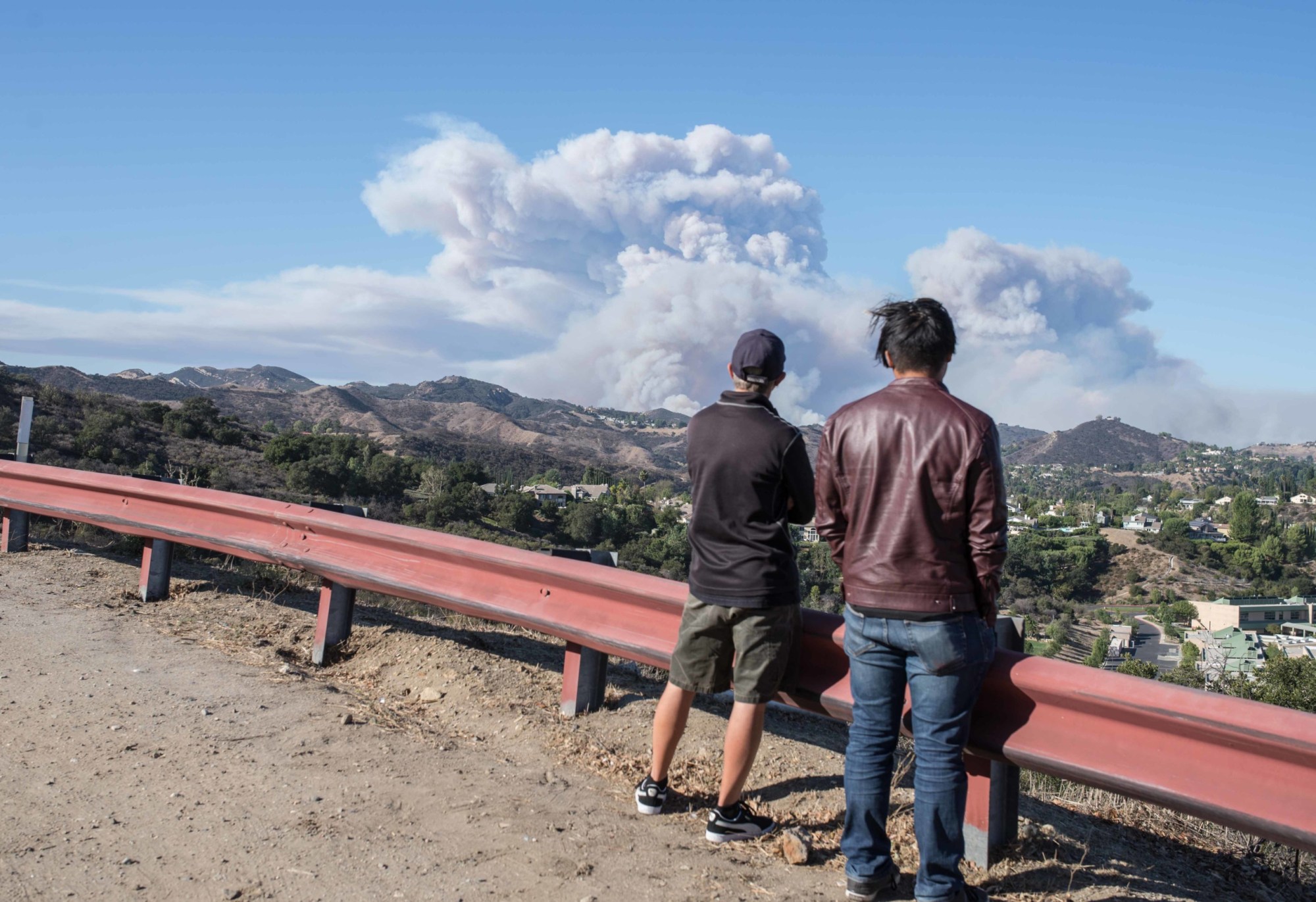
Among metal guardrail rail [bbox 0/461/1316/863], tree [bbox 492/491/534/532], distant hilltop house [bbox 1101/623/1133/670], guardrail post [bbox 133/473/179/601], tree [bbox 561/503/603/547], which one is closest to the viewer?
metal guardrail rail [bbox 0/461/1316/863]

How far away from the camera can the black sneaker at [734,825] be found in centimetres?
339

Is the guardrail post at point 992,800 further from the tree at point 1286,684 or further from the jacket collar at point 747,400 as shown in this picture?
the tree at point 1286,684

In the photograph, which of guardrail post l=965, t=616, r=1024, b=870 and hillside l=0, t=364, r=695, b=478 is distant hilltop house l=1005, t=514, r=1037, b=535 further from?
guardrail post l=965, t=616, r=1024, b=870

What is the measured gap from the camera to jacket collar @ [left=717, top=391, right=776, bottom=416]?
11.4 ft

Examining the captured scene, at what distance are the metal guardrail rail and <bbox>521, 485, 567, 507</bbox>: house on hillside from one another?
132 feet

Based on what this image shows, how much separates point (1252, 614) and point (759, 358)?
2653 inches

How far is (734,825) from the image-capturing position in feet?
11.1

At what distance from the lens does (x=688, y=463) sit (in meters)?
3.53

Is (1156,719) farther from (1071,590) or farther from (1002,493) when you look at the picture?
(1071,590)

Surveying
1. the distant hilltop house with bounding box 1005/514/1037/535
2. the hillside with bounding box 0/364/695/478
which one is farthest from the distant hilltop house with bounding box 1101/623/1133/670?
the hillside with bounding box 0/364/695/478

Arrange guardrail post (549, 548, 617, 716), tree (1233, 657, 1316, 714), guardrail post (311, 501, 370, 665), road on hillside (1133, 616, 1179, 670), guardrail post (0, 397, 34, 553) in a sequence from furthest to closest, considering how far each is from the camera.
Answer: road on hillside (1133, 616, 1179, 670), tree (1233, 657, 1316, 714), guardrail post (0, 397, 34, 553), guardrail post (311, 501, 370, 665), guardrail post (549, 548, 617, 716)

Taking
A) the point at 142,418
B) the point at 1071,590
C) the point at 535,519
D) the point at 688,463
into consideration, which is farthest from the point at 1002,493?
the point at 1071,590

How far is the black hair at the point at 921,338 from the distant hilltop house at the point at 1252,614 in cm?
6258

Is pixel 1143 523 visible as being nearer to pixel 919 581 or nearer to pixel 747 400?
pixel 747 400
